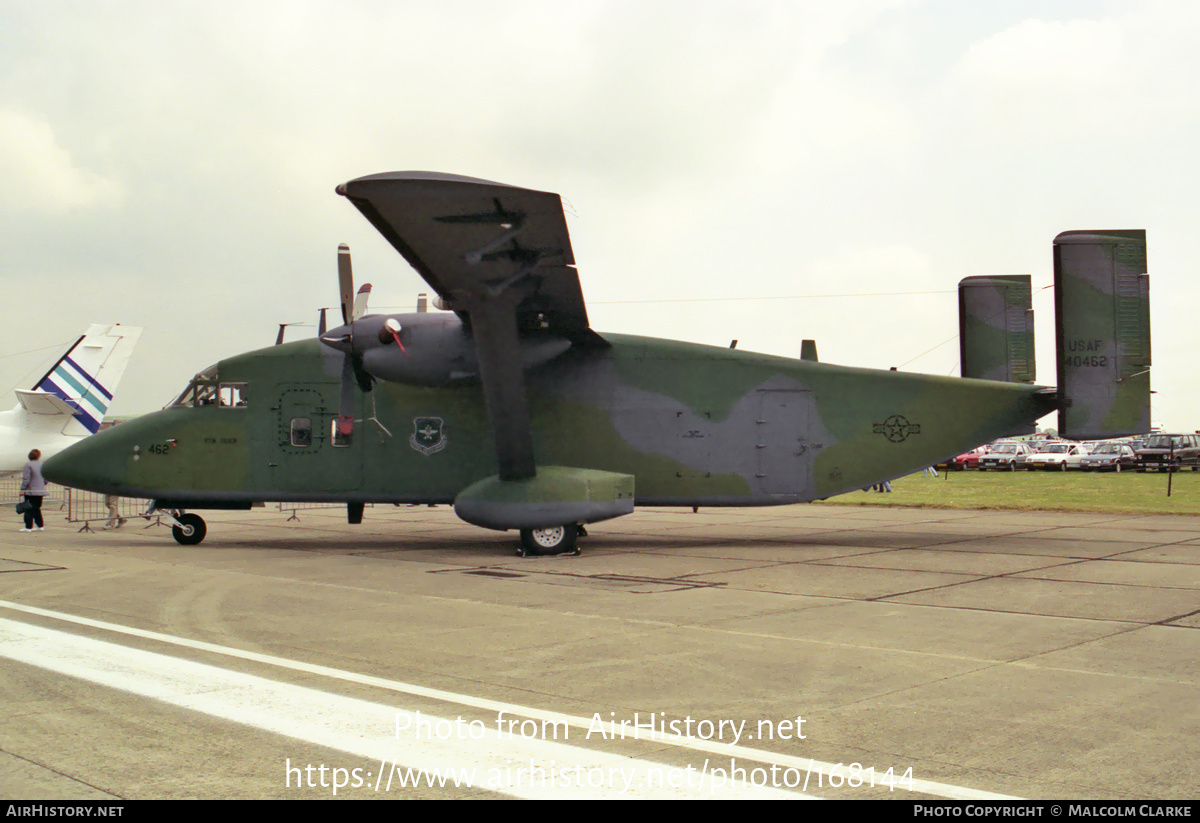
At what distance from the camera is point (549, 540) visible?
14.5 meters

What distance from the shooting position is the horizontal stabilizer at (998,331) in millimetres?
17938

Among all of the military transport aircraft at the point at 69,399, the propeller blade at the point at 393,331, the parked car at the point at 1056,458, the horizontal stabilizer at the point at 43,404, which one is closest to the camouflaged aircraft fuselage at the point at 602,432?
the propeller blade at the point at 393,331

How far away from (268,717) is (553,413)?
1032 centimetres

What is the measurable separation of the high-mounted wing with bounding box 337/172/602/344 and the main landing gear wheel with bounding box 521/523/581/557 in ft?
11.1

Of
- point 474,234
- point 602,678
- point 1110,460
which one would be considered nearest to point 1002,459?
point 1110,460

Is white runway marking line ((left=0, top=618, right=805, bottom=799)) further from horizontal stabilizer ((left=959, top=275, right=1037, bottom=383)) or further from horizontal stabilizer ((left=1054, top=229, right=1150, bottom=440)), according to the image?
horizontal stabilizer ((left=959, top=275, right=1037, bottom=383))

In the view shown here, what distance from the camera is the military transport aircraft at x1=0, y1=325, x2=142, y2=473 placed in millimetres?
27875

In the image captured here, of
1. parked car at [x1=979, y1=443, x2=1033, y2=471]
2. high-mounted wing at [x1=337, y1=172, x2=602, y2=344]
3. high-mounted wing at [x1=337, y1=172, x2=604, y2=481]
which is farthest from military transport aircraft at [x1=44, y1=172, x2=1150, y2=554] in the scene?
parked car at [x1=979, y1=443, x2=1033, y2=471]

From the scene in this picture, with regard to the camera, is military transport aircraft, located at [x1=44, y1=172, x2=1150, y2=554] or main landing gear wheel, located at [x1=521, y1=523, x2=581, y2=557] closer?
main landing gear wheel, located at [x1=521, y1=523, x2=581, y2=557]

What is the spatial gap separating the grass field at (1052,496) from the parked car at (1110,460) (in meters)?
9.02

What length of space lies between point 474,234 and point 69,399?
2302cm

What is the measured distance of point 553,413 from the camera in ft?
51.2

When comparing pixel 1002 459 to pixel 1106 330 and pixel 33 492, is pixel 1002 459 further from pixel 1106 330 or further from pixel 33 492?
pixel 33 492

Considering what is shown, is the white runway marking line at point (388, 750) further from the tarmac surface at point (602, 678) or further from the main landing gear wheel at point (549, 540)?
the main landing gear wheel at point (549, 540)
